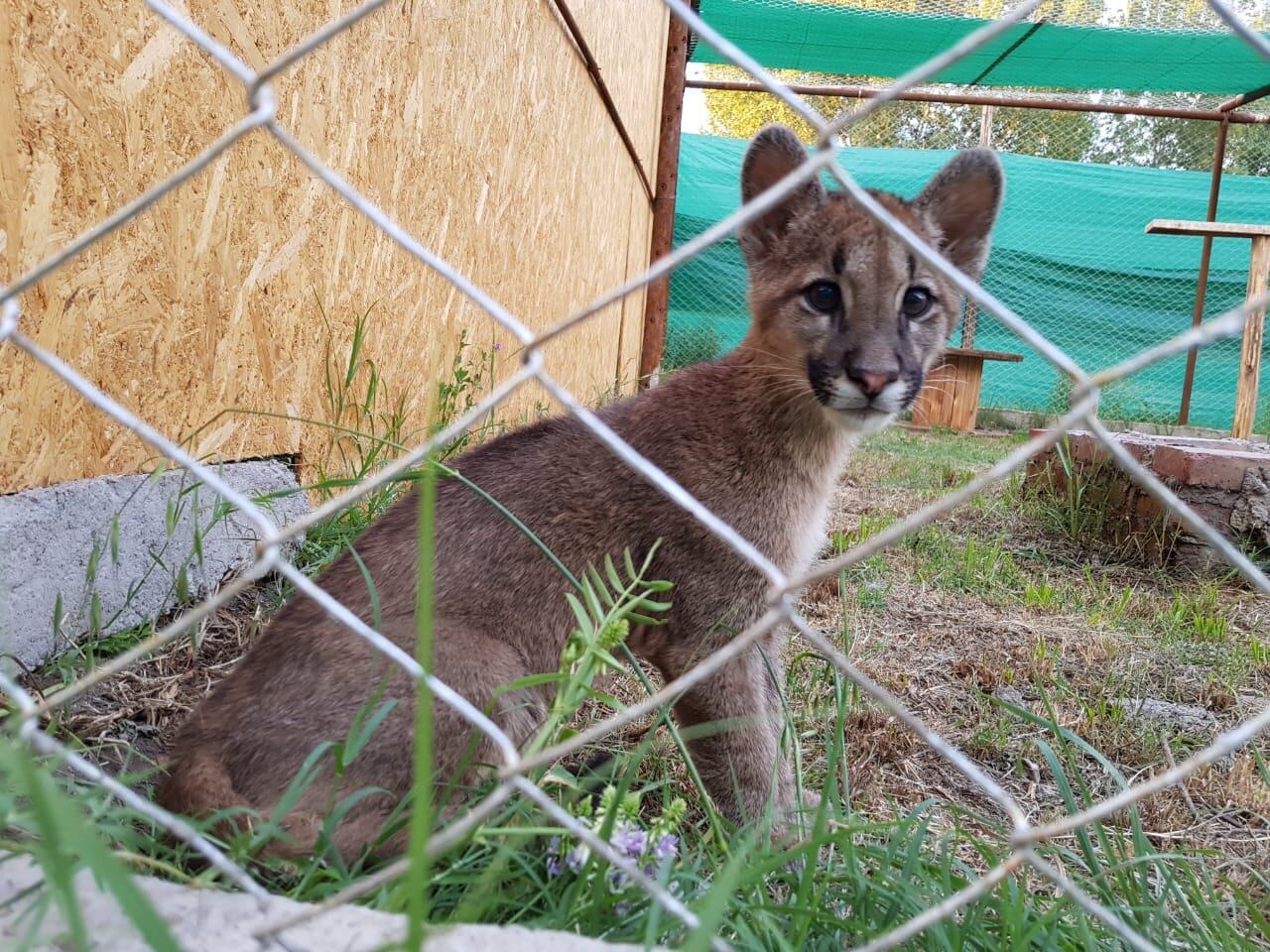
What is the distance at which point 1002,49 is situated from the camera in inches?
398

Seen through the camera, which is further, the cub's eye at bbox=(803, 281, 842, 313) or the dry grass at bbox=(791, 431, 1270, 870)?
the cub's eye at bbox=(803, 281, 842, 313)

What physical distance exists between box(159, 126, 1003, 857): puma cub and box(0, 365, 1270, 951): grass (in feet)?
0.47

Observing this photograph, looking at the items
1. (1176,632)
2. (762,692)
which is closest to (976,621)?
(1176,632)

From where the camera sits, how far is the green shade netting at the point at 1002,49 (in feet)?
31.1

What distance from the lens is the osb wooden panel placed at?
7.50 ft

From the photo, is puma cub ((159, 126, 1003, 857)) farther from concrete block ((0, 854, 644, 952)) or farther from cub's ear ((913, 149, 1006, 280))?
concrete block ((0, 854, 644, 952))

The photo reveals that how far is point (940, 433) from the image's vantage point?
11.9 meters

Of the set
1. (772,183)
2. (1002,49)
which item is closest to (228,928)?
(772,183)

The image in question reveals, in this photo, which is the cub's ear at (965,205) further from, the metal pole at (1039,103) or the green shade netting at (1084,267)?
the green shade netting at (1084,267)

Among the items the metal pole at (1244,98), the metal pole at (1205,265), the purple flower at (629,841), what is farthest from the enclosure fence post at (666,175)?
the purple flower at (629,841)

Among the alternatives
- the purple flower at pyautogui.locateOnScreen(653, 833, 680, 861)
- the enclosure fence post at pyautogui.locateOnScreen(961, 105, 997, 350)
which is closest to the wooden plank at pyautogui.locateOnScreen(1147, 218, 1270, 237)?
the enclosure fence post at pyautogui.locateOnScreen(961, 105, 997, 350)

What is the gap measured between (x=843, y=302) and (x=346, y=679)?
1.66 m

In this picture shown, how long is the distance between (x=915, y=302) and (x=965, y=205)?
1.52ft

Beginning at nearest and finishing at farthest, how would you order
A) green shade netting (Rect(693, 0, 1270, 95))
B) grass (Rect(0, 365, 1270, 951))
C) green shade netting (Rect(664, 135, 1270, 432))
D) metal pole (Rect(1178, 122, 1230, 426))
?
1. grass (Rect(0, 365, 1270, 951))
2. green shade netting (Rect(693, 0, 1270, 95))
3. metal pole (Rect(1178, 122, 1230, 426))
4. green shade netting (Rect(664, 135, 1270, 432))
